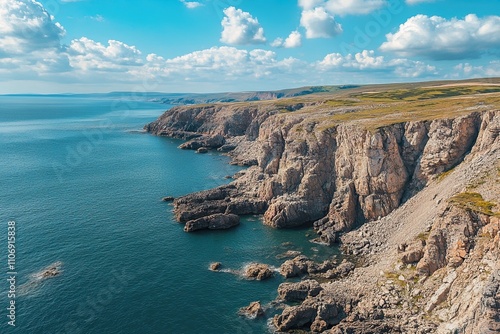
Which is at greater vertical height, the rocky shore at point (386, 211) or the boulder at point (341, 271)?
the rocky shore at point (386, 211)

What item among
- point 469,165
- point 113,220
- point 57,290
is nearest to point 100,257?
point 57,290

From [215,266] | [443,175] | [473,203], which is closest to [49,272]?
[215,266]

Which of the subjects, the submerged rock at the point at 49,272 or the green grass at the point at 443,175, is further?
the green grass at the point at 443,175

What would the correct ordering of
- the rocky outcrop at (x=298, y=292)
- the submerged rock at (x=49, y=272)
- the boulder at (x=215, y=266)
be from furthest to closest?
the boulder at (x=215, y=266)
the submerged rock at (x=49, y=272)
the rocky outcrop at (x=298, y=292)

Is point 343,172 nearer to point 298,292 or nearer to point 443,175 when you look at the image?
point 443,175

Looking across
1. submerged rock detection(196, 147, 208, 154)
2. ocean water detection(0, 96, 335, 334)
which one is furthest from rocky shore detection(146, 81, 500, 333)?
submerged rock detection(196, 147, 208, 154)

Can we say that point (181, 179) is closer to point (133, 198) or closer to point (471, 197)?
point (133, 198)

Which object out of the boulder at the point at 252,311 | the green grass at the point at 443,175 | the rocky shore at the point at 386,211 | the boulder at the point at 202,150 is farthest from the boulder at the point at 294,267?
the boulder at the point at 202,150

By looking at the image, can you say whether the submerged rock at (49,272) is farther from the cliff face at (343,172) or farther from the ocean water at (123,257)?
the cliff face at (343,172)
